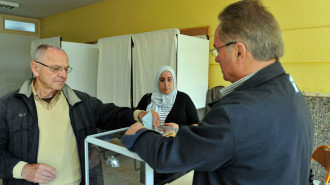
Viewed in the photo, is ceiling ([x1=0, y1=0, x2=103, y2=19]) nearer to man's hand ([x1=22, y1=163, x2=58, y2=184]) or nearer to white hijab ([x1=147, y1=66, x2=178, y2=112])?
white hijab ([x1=147, y1=66, x2=178, y2=112])

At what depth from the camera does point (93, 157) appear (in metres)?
1.00

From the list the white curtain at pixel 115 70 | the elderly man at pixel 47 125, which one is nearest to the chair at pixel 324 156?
the elderly man at pixel 47 125

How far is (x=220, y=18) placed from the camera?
79 centimetres

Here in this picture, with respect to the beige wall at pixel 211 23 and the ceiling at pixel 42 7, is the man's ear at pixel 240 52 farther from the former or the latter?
the ceiling at pixel 42 7

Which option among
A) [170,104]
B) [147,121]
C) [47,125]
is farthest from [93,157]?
[170,104]

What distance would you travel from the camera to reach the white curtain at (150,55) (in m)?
2.80

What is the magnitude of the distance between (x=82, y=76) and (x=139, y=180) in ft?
11.0

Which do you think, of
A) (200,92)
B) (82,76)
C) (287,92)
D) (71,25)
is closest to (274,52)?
(287,92)

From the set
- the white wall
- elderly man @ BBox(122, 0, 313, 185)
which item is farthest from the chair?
the white wall

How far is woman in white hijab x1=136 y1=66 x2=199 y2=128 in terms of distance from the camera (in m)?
2.41

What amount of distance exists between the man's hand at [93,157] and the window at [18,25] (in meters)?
6.32

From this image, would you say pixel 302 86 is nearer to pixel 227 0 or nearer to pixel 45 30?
pixel 227 0

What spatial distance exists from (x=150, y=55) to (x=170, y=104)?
0.93 m

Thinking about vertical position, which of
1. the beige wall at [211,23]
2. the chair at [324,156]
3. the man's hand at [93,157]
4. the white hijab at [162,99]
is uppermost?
the beige wall at [211,23]
